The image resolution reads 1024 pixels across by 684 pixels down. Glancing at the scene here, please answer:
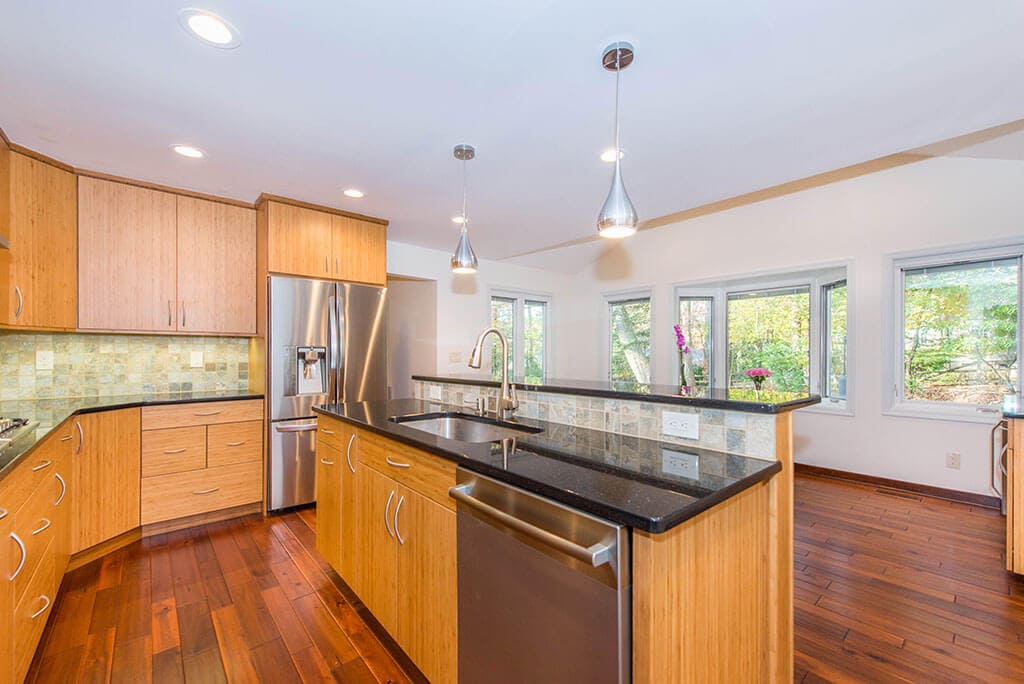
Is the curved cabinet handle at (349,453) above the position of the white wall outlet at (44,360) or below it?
below

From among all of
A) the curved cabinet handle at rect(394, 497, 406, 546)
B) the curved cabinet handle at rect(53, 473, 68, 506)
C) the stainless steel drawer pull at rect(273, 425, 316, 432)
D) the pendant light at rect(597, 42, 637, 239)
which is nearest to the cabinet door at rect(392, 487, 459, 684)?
the curved cabinet handle at rect(394, 497, 406, 546)

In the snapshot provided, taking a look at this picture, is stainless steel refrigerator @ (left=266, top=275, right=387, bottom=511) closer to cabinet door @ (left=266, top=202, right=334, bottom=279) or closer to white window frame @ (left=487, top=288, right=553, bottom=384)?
cabinet door @ (left=266, top=202, right=334, bottom=279)

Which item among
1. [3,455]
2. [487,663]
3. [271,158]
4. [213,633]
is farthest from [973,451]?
[3,455]

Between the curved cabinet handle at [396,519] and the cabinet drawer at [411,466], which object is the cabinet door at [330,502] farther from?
the curved cabinet handle at [396,519]

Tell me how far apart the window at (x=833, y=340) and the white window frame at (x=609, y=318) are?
5.43 ft

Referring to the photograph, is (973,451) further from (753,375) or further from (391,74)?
(391,74)

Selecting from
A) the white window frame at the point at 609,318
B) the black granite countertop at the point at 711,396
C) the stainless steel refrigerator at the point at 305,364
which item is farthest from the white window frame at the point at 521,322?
the black granite countertop at the point at 711,396

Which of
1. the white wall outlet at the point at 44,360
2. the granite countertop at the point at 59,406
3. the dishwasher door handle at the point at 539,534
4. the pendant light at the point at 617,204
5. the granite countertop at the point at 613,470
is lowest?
the dishwasher door handle at the point at 539,534

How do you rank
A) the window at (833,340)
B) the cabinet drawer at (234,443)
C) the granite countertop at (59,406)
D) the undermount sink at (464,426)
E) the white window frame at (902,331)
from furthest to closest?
the window at (833,340), the white window frame at (902,331), the cabinet drawer at (234,443), the undermount sink at (464,426), the granite countertop at (59,406)

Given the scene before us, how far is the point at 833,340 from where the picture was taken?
165 inches

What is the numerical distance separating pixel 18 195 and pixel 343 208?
1.71 meters

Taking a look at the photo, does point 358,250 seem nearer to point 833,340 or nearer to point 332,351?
point 332,351

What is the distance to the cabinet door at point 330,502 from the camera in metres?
2.11

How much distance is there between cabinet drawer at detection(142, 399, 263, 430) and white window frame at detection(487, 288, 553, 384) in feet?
8.67
